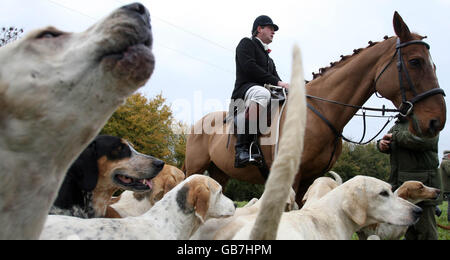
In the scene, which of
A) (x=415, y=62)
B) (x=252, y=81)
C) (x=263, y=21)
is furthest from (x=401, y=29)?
(x=252, y=81)

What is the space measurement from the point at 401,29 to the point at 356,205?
8.86 feet

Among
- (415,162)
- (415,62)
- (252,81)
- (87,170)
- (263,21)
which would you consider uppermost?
(263,21)

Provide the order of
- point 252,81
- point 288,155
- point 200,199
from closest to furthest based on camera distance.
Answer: point 288,155 < point 200,199 < point 252,81

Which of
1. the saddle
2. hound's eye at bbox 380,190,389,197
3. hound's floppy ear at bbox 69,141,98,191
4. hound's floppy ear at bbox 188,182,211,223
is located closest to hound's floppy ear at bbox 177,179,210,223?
hound's floppy ear at bbox 188,182,211,223

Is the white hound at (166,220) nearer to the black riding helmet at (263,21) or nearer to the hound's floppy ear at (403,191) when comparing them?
the hound's floppy ear at (403,191)

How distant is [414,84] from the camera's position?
488 cm

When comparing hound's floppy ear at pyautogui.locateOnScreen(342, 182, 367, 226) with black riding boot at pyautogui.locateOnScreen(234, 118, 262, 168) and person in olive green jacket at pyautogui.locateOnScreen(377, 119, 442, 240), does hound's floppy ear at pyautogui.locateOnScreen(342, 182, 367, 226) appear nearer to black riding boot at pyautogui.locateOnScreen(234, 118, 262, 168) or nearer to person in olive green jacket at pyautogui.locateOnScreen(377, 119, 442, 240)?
person in olive green jacket at pyautogui.locateOnScreen(377, 119, 442, 240)

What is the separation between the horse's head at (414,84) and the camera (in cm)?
473

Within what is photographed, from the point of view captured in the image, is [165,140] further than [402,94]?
Yes

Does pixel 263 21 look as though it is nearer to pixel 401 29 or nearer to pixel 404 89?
pixel 401 29

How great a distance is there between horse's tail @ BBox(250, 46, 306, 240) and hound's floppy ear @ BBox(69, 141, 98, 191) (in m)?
2.69

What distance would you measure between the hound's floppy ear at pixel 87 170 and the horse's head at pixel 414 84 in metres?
3.73

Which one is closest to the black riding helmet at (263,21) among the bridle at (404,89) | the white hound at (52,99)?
the bridle at (404,89)
